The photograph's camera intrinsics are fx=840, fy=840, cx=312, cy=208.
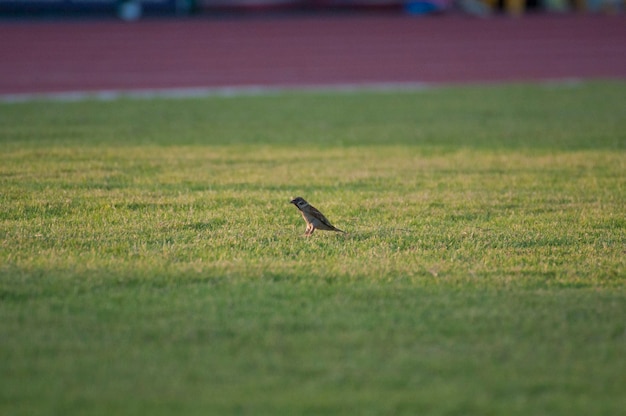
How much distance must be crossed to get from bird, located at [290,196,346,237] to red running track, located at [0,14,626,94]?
1435cm

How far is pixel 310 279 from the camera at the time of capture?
19.8 ft

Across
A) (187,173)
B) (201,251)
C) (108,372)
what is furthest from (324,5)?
(108,372)

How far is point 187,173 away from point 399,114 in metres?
7.09

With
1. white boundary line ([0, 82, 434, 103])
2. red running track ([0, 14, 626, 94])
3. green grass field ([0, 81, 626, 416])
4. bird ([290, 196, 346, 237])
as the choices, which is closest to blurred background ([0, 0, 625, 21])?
red running track ([0, 14, 626, 94])

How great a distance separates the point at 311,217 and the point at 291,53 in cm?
1921

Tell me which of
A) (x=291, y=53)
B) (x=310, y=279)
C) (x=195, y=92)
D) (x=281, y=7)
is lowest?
(x=195, y=92)

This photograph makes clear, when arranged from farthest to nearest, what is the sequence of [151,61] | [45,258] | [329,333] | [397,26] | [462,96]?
[397,26] < [151,61] < [462,96] < [45,258] < [329,333]

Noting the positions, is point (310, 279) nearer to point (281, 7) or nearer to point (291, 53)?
point (291, 53)

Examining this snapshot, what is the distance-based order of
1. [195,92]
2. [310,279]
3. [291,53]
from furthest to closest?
[291,53]
[195,92]
[310,279]

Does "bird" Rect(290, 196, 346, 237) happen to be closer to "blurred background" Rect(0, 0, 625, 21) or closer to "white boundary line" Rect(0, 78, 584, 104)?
"white boundary line" Rect(0, 78, 584, 104)

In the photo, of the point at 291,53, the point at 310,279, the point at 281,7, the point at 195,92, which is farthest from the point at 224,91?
the point at 310,279

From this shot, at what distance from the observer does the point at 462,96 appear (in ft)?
62.8

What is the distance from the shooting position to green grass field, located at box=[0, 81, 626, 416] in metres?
4.36

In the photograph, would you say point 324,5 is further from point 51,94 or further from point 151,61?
point 51,94
